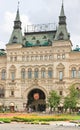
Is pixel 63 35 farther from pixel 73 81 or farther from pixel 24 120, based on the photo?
pixel 24 120

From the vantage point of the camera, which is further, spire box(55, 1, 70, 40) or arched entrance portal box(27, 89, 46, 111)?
arched entrance portal box(27, 89, 46, 111)

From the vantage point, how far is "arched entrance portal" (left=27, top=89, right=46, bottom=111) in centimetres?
9381

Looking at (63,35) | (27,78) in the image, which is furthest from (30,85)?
(63,35)

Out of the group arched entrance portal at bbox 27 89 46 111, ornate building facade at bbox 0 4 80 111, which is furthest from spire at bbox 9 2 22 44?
arched entrance portal at bbox 27 89 46 111

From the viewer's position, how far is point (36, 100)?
9462cm

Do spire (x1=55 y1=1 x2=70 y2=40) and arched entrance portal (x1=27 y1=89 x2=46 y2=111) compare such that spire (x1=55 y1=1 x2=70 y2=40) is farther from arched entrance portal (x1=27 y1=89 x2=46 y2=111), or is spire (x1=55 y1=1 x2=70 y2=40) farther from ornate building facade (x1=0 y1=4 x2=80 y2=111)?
arched entrance portal (x1=27 y1=89 x2=46 y2=111)

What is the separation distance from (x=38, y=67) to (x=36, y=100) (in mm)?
8855

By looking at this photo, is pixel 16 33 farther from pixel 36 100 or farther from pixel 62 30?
pixel 36 100

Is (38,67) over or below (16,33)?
below

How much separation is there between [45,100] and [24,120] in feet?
145

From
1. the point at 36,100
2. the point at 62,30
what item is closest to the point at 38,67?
→ the point at 36,100

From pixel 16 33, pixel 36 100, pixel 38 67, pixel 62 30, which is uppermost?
pixel 16 33

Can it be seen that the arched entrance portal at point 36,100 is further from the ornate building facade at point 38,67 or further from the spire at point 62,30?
the spire at point 62,30

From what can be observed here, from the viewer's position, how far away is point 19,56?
95.6 metres
